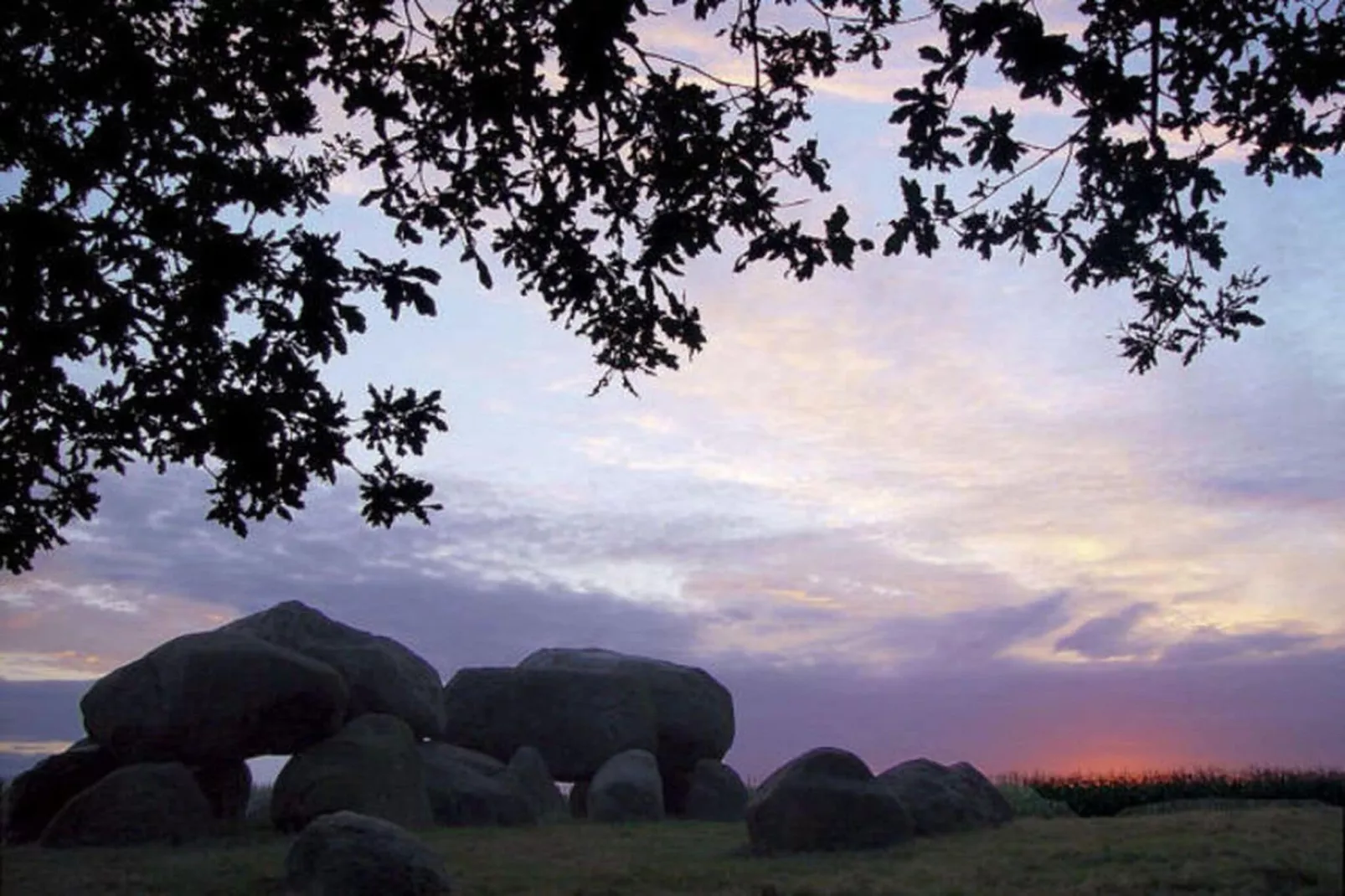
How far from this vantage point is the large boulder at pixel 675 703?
26.0 m

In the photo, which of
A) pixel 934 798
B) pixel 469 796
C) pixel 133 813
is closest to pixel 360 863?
pixel 133 813

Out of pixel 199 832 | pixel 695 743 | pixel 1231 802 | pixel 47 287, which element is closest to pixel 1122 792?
pixel 1231 802

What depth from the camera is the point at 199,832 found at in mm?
18297

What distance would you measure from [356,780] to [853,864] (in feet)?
24.9

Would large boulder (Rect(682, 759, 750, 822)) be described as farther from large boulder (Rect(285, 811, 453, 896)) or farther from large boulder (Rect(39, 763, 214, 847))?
large boulder (Rect(285, 811, 453, 896))

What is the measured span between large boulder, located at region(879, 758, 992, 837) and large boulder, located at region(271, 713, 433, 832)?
6.75 m

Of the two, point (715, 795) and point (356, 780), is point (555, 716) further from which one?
point (356, 780)

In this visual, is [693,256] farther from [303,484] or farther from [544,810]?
[544,810]

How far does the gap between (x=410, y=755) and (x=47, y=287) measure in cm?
1117

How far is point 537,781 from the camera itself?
2352cm

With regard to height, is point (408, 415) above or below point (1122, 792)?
above

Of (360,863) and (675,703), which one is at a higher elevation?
(675,703)

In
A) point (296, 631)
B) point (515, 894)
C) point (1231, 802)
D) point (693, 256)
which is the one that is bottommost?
point (515, 894)

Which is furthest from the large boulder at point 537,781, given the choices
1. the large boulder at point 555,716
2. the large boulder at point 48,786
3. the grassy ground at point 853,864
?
the large boulder at point 48,786
